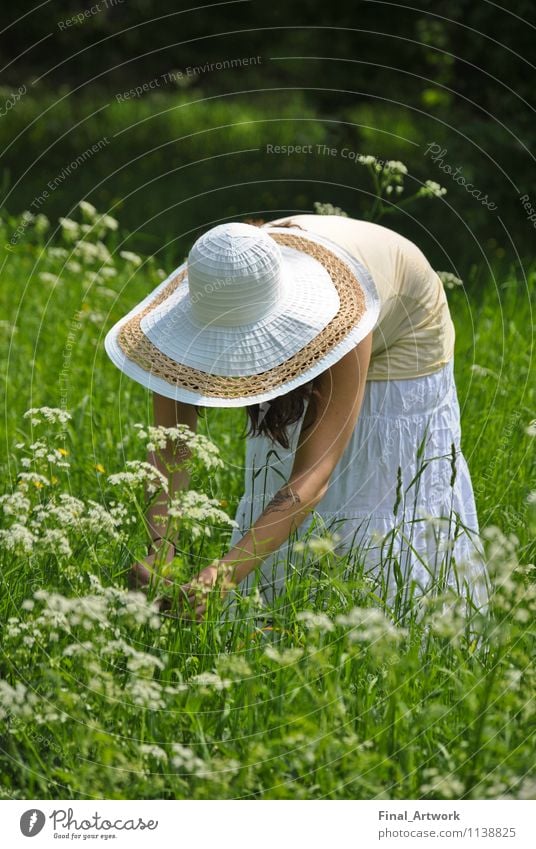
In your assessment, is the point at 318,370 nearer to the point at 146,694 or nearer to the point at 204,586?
the point at 204,586

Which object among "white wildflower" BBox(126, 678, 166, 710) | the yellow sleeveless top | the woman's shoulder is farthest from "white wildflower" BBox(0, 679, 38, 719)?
the woman's shoulder

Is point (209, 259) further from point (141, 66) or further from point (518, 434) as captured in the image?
point (141, 66)

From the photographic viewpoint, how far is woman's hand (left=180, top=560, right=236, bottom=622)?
2168 mm

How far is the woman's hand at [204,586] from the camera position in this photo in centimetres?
217

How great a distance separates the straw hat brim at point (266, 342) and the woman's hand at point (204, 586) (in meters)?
0.35

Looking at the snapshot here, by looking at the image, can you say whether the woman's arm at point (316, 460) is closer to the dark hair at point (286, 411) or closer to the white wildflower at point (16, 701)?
the dark hair at point (286, 411)

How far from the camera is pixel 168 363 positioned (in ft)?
7.75

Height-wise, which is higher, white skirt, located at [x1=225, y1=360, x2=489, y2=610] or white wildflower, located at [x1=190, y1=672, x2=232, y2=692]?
white skirt, located at [x1=225, y1=360, x2=489, y2=610]

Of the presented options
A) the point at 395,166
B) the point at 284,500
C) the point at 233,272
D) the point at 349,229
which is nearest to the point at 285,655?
the point at 284,500
